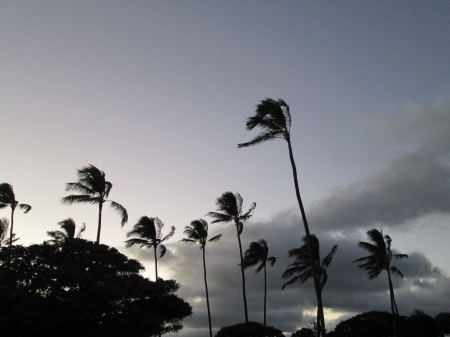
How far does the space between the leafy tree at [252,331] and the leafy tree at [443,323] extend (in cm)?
1832

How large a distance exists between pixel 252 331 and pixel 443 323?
2215 centimetres

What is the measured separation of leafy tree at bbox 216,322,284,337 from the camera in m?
50.6

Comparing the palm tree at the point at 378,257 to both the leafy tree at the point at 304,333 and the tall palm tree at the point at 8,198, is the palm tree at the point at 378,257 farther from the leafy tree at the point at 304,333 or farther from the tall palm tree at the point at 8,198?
the tall palm tree at the point at 8,198

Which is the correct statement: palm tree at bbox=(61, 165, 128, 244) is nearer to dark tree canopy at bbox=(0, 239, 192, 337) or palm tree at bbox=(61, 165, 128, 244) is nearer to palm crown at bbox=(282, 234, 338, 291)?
dark tree canopy at bbox=(0, 239, 192, 337)

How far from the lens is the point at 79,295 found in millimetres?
23156

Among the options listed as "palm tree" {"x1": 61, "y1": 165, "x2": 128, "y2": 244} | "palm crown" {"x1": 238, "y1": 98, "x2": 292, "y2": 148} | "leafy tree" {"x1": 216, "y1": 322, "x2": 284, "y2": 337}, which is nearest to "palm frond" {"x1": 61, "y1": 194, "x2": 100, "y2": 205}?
"palm tree" {"x1": 61, "y1": 165, "x2": 128, "y2": 244}

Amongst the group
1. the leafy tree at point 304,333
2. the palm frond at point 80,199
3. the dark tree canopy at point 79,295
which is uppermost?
the palm frond at point 80,199

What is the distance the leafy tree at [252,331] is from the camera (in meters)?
50.6

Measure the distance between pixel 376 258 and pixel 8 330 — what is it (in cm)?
3666

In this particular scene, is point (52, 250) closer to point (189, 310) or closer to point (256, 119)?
point (189, 310)

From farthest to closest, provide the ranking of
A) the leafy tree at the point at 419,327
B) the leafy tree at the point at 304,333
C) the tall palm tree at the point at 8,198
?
the leafy tree at the point at 304,333
the leafy tree at the point at 419,327
the tall palm tree at the point at 8,198

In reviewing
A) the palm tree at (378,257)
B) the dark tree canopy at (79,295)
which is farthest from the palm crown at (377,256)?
the dark tree canopy at (79,295)

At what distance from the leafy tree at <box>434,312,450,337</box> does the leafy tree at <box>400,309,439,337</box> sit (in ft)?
15.0

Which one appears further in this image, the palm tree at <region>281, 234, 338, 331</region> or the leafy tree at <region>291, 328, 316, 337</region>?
the leafy tree at <region>291, 328, 316, 337</region>
